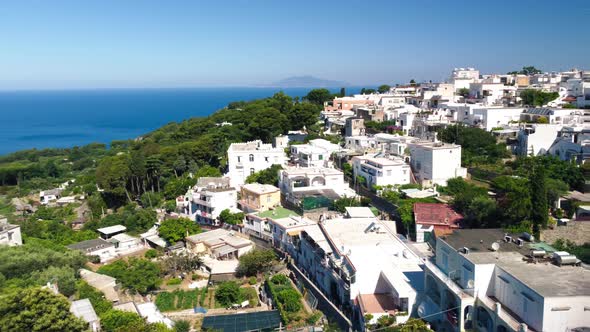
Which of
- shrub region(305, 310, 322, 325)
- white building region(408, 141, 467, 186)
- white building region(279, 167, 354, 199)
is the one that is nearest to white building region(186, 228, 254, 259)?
white building region(279, 167, 354, 199)

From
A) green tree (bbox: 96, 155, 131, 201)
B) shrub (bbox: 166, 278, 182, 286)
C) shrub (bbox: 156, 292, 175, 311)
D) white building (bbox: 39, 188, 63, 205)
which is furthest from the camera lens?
white building (bbox: 39, 188, 63, 205)

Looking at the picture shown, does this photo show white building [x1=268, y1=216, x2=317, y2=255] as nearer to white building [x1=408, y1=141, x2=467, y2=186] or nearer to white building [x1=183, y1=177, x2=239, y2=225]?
white building [x1=183, y1=177, x2=239, y2=225]

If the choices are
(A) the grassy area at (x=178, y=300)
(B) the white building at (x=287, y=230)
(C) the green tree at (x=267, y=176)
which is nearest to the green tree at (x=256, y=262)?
(B) the white building at (x=287, y=230)

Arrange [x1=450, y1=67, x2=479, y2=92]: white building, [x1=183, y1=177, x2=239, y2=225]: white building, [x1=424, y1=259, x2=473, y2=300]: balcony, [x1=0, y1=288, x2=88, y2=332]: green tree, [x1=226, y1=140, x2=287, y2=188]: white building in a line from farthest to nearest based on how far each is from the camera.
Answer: [x1=450, y1=67, x2=479, y2=92]: white building, [x1=226, y1=140, x2=287, y2=188]: white building, [x1=183, y1=177, x2=239, y2=225]: white building, [x1=0, y1=288, x2=88, y2=332]: green tree, [x1=424, y1=259, x2=473, y2=300]: balcony

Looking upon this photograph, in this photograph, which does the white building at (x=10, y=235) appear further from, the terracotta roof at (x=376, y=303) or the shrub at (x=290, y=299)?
the terracotta roof at (x=376, y=303)

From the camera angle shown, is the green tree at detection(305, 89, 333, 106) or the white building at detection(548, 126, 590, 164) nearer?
the white building at detection(548, 126, 590, 164)

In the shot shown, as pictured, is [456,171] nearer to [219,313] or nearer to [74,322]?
[219,313]

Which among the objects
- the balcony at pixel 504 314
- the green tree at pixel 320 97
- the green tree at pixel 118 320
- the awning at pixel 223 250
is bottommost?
the awning at pixel 223 250
